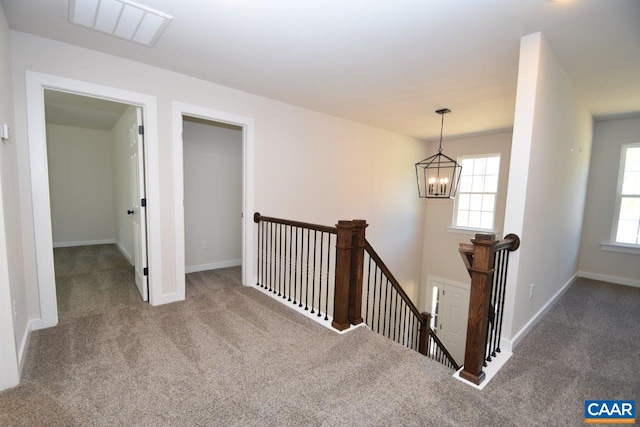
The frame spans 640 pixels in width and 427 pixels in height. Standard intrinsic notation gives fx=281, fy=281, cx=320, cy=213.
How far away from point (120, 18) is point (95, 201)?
17.0ft

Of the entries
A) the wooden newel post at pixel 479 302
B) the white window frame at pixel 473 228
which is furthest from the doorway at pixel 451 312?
the wooden newel post at pixel 479 302

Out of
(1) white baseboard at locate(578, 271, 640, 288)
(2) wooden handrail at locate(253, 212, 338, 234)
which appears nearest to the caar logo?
(2) wooden handrail at locate(253, 212, 338, 234)

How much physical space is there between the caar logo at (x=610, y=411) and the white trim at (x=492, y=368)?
1.49 feet

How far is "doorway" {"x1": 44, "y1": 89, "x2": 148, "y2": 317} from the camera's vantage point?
311cm

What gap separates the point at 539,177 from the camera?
2.27m

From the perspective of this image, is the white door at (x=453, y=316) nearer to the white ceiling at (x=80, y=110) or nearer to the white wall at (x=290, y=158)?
the white wall at (x=290, y=158)

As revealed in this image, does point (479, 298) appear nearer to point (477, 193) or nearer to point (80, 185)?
point (477, 193)

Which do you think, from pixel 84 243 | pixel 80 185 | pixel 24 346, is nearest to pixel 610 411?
pixel 24 346

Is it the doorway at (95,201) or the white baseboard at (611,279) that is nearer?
the doorway at (95,201)

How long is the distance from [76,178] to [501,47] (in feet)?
23.6

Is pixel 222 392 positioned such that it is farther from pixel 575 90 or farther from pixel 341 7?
pixel 575 90

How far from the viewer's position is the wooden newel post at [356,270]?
2533 mm

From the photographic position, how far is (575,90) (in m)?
2.97

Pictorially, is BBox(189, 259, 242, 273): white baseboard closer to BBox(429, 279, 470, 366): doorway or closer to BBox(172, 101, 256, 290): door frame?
BBox(172, 101, 256, 290): door frame
